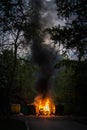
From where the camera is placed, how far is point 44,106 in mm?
56406

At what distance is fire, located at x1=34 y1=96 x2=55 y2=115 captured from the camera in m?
55.9

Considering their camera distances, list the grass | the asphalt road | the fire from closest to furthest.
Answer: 1. the grass
2. the asphalt road
3. the fire

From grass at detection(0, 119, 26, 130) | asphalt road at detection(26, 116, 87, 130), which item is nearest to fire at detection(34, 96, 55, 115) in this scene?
asphalt road at detection(26, 116, 87, 130)

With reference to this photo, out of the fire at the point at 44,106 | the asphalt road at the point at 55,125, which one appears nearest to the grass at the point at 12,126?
the asphalt road at the point at 55,125

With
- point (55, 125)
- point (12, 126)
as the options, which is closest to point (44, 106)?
point (55, 125)

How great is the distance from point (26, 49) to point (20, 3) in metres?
16.5

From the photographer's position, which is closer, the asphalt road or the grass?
the grass

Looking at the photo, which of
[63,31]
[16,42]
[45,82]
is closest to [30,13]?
[16,42]

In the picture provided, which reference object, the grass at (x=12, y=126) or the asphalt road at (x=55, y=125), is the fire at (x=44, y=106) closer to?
the asphalt road at (x=55, y=125)

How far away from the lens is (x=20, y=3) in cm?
3078

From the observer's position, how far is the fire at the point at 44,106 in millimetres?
55938

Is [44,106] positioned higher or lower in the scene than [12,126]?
higher

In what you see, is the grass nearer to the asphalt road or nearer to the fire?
the asphalt road

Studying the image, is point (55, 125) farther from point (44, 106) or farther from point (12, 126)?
point (44, 106)
